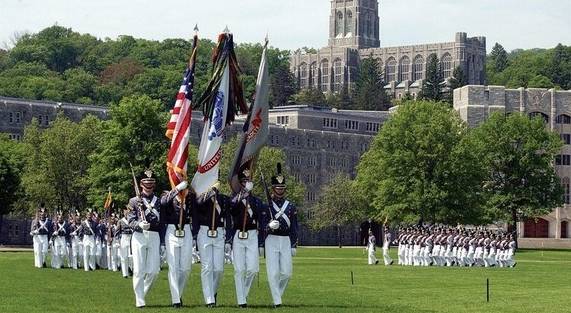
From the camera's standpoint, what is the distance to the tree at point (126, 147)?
90438 mm

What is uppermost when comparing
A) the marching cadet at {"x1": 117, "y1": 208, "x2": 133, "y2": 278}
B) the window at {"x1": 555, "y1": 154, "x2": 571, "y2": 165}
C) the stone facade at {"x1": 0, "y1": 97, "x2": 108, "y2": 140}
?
the stone facade at {"x1": 0, "y1": 97, "x2": 108, "y2": 140}

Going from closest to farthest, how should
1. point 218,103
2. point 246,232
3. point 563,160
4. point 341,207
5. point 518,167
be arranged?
point 246,232, point 218,103, point 518,167, point 341,207, point 563,160

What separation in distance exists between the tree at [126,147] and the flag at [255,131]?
183 ft

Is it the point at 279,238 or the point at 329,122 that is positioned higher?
the point at 329,122

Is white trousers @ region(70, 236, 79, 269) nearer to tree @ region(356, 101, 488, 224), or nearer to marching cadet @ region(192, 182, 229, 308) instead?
marching cadet @ region(192, 182, 229, 308)

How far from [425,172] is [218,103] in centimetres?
6878

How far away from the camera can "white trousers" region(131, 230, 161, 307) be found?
30.9 metres

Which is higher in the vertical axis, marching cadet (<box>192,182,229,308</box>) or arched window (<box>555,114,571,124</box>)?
arched window (<box>555,114,571,124</box>)

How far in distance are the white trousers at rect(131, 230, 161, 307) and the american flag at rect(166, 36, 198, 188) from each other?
166 centimetres

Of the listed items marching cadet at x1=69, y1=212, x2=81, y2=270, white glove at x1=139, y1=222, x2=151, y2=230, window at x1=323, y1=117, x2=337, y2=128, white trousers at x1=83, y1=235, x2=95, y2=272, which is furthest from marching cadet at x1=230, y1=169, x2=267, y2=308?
window at x1=323, y1=117, x2=337, y2=128

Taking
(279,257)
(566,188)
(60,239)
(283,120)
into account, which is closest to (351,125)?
(283,120)

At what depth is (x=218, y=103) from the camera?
33.8 m

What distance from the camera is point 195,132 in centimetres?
14750

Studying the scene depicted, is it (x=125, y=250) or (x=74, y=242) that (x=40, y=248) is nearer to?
(x=74, y=242)
